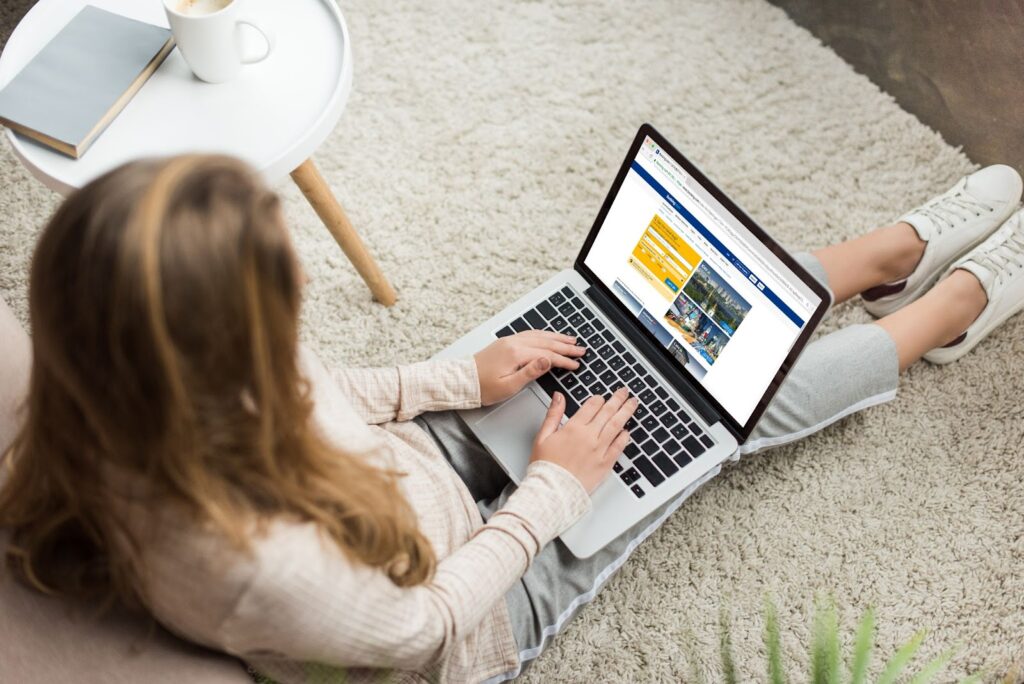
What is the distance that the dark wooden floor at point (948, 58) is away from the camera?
1585 mm

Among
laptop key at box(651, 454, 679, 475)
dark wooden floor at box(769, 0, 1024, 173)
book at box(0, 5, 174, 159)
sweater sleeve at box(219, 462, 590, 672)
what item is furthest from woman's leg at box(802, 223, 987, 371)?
book at box(0, 5, 174, 159)

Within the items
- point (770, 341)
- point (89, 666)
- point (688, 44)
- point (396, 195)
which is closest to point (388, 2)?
point (396, 195)

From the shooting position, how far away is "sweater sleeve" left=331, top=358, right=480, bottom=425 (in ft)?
3.47

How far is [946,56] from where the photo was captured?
65.6 inches

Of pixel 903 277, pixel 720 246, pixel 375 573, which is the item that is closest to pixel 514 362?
pixel 720 246

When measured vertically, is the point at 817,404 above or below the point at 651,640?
above

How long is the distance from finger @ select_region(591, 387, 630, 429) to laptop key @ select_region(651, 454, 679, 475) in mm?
80

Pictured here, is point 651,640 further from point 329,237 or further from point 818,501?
point 329,237

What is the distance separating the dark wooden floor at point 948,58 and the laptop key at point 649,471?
1.08m

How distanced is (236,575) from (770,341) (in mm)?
637

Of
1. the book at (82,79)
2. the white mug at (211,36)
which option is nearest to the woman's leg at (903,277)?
the white mug at (211,36)

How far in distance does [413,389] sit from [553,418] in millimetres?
177

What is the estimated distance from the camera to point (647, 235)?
3.59ft

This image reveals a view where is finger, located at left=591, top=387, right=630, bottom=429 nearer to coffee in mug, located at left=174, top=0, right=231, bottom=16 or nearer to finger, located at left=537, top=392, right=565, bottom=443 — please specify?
finger, located at left=537, top=392, right=565, bottom=443
